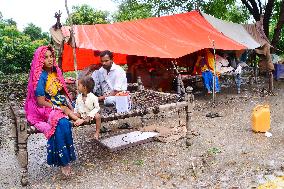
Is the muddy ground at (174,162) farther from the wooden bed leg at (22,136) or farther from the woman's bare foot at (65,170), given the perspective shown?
the wooden bed leg at (22,136)

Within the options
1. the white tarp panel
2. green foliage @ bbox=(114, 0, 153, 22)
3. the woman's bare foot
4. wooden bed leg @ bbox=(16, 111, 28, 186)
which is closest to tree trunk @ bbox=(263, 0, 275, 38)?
the white tarp panel

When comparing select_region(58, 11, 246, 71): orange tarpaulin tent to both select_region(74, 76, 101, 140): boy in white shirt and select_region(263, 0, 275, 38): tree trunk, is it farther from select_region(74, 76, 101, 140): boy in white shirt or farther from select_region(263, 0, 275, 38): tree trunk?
select_region(263, 0, 275, 38): tree trunk

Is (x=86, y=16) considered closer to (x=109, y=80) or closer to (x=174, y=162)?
(x=109, y=80)

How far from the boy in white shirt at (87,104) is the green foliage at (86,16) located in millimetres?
18063

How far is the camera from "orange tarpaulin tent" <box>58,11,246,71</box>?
8469 mm

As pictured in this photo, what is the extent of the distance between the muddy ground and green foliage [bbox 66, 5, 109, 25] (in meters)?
16.2

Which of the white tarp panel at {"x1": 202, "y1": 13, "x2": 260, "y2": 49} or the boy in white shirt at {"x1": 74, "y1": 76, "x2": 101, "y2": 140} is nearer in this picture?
the boy in white shirt at {"x1": 74, "y1": 76, "x2": 101, "y2": 140}

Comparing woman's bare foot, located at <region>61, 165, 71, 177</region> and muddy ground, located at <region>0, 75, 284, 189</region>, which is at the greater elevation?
woman's bare foot, located at <region>61, 165, 71, 177</region>

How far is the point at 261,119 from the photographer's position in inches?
251

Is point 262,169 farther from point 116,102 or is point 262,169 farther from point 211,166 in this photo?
point 116,102

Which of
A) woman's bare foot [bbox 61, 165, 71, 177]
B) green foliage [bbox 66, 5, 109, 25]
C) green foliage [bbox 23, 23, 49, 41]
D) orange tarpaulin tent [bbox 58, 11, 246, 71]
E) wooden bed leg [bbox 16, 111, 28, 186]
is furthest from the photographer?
green foliage [bbox 23, 23, 49, 41]

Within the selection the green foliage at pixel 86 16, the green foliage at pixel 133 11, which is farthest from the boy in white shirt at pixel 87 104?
the green foliage at pixel 86 16

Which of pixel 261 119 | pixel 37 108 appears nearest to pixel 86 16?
pixel 261 119

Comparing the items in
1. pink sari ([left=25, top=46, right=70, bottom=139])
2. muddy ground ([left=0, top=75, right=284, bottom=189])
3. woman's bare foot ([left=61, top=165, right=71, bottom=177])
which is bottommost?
muddy ground ([left=0, top=75, right=284, bottom=189])
